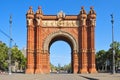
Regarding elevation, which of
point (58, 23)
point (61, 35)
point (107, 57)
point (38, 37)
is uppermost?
point (58, 23)

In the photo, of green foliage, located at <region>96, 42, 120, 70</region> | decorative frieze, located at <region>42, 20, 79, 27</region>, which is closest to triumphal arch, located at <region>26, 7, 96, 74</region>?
decorative frieze, located at <region>42, 20, 79, 27</region>

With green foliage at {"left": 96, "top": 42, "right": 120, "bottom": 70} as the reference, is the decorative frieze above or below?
above

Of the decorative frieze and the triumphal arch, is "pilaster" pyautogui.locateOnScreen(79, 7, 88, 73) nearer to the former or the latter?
the triumphal arch

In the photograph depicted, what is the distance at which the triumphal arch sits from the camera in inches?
2817

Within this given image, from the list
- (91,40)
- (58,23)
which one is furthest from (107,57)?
(58,23)

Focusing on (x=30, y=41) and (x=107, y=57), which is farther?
(x=107, y=57)

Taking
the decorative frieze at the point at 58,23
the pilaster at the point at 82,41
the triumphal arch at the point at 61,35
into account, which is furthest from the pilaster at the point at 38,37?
the pilaster at the point at 82,41

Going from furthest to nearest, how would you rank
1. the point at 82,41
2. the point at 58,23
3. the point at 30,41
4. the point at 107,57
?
the point at 107,57
the point at 58,23
the point at 82,41
the point at 30,41

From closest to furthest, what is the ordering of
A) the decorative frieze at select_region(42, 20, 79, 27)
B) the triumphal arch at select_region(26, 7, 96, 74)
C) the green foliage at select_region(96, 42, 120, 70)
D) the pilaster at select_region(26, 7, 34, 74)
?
1. the pilaster at select_region(26, 7, 34, 74)
2. the triumphal arch at select_region(26, 7, 96, 74)
3. the decorative frieze at select_region(42, 20, 79, 27)
4. the green foliage at select_region(96, 42, 120, 70)

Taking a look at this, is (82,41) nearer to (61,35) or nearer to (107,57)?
(61,35)

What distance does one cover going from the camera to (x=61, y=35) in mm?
73625

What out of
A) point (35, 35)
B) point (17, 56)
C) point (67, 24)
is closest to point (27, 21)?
point (35, 35)

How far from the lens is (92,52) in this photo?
7150 cm

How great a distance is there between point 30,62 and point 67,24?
11637 millimetres
